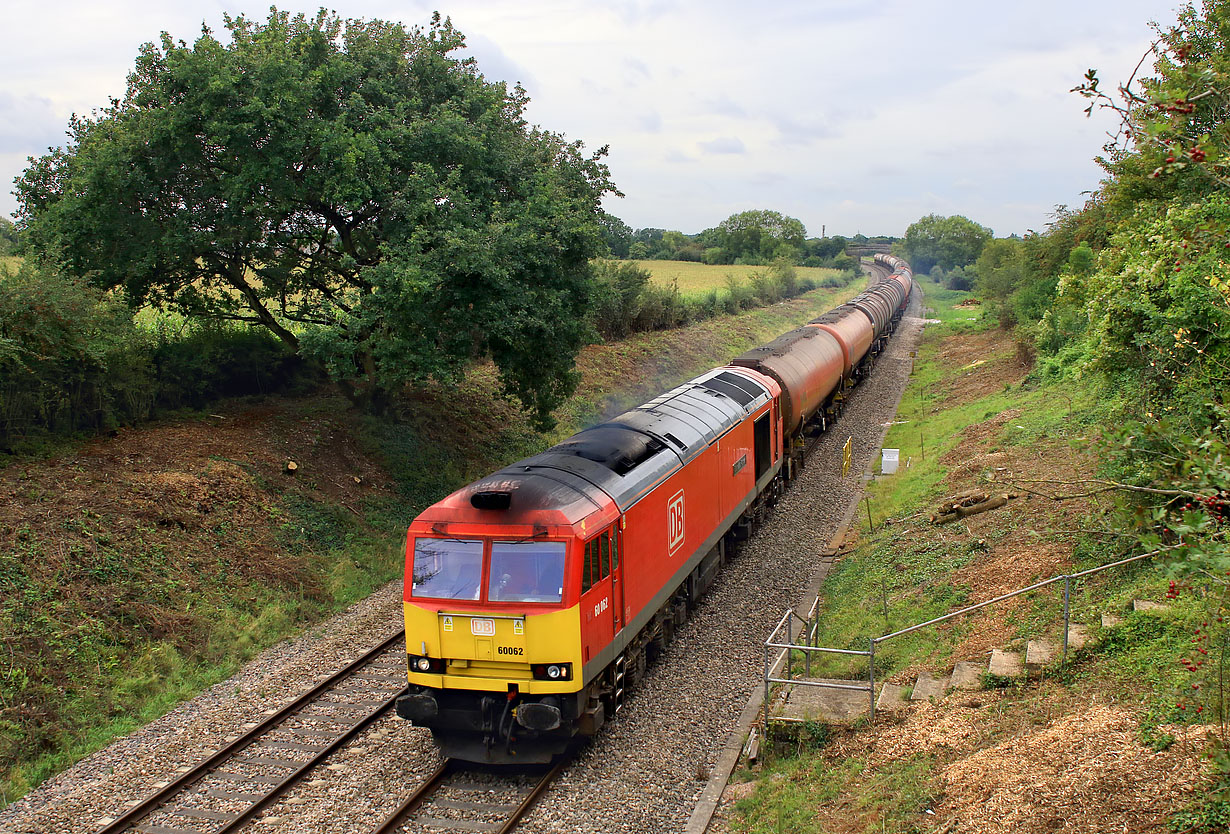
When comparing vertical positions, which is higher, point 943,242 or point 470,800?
point 943,242

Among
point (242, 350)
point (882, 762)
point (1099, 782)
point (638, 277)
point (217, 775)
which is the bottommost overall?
point (217, 775)

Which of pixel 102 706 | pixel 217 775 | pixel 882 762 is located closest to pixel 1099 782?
pixel 882 762

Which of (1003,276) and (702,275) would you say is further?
(702,275)

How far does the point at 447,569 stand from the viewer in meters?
9.99

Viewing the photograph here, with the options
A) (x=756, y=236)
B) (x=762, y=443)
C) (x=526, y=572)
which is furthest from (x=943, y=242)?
(x=526, y=572)

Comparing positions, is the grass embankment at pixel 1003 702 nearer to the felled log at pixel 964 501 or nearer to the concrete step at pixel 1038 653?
the concrete step at pixel 1038 653

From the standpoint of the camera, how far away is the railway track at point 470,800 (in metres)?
9.05

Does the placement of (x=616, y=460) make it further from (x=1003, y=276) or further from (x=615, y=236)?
(x=615, y=236)

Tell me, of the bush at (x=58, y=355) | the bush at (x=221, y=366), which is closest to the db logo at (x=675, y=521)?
the bush at (x=58, y=355)

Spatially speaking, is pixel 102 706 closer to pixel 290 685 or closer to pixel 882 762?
pixel 290 685

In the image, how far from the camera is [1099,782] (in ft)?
23.0

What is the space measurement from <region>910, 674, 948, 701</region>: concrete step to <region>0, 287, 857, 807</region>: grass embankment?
9.95 meters

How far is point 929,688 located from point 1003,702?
3.78 feet

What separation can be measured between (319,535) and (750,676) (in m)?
9.65
